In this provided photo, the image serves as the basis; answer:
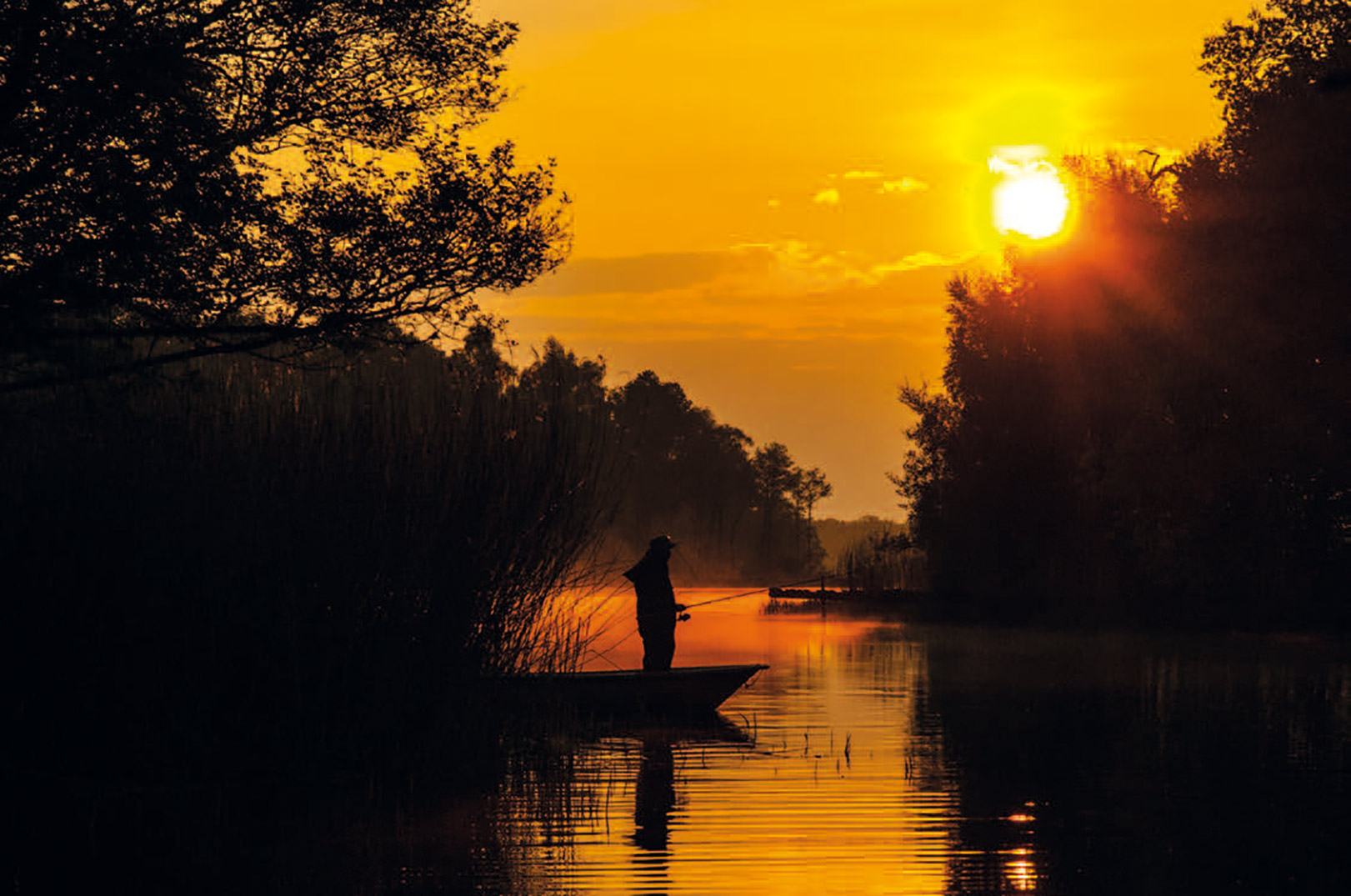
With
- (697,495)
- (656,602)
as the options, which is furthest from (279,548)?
(697,495)

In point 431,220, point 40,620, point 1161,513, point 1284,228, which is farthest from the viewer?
point 1161,513

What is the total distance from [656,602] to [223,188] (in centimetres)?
836

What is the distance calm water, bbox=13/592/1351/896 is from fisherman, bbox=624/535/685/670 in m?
1.40

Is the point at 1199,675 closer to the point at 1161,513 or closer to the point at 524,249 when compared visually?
the point at 1161,513

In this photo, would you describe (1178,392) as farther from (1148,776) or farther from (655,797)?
(655,797)

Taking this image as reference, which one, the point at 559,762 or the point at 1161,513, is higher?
the point at 1161,513

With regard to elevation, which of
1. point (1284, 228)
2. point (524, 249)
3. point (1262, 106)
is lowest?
point (524, 249)

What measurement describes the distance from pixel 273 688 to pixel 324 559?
4.05 ft

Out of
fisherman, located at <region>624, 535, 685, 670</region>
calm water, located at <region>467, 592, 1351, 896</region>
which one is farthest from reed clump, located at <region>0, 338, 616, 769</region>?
fisherman, located at <region>624, 535, 685, 670</region>

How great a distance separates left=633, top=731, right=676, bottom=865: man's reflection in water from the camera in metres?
14.6

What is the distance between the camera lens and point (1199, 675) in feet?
108

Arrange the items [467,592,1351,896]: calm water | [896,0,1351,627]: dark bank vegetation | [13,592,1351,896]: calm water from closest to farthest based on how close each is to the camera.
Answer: [13,592,1351,896]: calm water
[467,592,1351,896]: calm water
[896,0,1351,627]: dark bank vegetation

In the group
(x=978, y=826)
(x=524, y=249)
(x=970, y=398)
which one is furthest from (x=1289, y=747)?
(x=970, y=398)

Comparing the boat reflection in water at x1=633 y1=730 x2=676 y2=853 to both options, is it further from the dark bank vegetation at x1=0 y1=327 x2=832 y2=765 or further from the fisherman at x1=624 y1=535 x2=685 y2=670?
the fisherman at x1=624 y1=535 x2=685 y2=670
